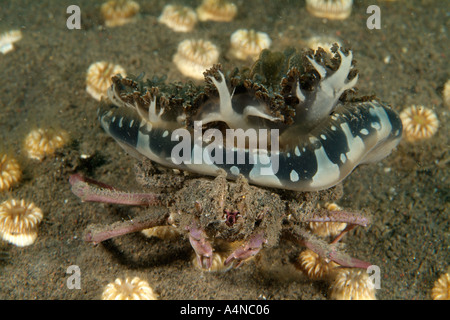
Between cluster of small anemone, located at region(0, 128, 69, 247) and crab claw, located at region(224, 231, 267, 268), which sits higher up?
crab claw, located at region(224, 231, 267, 268)

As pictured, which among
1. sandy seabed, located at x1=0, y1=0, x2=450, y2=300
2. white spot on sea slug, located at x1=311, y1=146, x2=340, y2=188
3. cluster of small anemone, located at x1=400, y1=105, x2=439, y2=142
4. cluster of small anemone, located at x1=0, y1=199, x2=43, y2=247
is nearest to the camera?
white spot on sea slug, located at x1=311, y1=146, x2=340, y2=188

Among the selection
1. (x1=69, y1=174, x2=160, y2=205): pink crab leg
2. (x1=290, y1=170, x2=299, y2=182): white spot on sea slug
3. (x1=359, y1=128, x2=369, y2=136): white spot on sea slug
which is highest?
(x1=359, y1=128, x2=369, y2=136): white spot on sea slug

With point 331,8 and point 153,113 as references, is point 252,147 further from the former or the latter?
point 331,8

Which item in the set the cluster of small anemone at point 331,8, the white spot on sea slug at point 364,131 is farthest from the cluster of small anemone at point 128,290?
the cluster of small anemone at point 331,8

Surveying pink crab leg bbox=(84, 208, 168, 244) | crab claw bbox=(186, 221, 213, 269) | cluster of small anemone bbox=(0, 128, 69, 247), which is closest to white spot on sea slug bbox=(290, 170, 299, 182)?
crab claw bbox=(186, 221, 213, 269)

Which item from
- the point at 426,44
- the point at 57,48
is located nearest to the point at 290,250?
the point at 426,44

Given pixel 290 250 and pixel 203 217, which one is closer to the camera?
pixel 203 217

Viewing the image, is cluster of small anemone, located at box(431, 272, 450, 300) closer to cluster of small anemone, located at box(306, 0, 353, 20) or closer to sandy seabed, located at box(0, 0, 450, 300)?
sandy seabed, located at box(0, 0, 450, 300)
